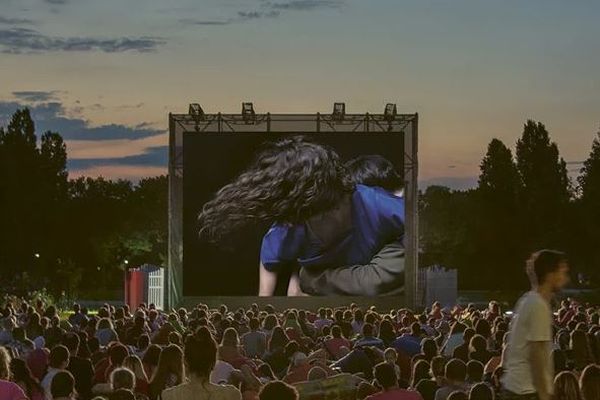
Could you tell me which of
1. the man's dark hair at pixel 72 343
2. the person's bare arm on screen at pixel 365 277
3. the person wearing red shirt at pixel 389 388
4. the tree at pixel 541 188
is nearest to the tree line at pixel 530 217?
the tree at pixel 541 188

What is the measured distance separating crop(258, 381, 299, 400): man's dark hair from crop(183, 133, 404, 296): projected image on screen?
27.1 meters

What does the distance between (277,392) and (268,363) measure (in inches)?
246

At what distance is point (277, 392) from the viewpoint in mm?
8547

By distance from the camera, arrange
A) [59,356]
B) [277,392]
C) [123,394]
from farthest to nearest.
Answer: [59,356], [123,394], [277,392]

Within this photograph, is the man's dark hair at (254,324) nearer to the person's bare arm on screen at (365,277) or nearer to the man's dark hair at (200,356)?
the man's dark hair at (200,356)

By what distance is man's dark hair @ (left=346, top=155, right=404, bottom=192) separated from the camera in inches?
1409

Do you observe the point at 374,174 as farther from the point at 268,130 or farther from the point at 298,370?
the point at 298,370

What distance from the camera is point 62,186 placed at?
70062 mm

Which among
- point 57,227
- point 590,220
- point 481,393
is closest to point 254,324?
point 481,393

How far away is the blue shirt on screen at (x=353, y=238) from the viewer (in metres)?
35.8

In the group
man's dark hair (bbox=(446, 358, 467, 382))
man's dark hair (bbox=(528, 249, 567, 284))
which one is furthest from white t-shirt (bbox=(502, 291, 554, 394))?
man's dark hair (bbox=(446, 358, 467, 382))

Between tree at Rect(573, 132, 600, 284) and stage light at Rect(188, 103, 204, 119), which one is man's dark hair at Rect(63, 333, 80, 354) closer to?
stage light at Rect(188, 103, 204, 119)

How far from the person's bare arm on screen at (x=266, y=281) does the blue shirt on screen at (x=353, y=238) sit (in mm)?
131

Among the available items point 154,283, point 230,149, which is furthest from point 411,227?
point 154,283
